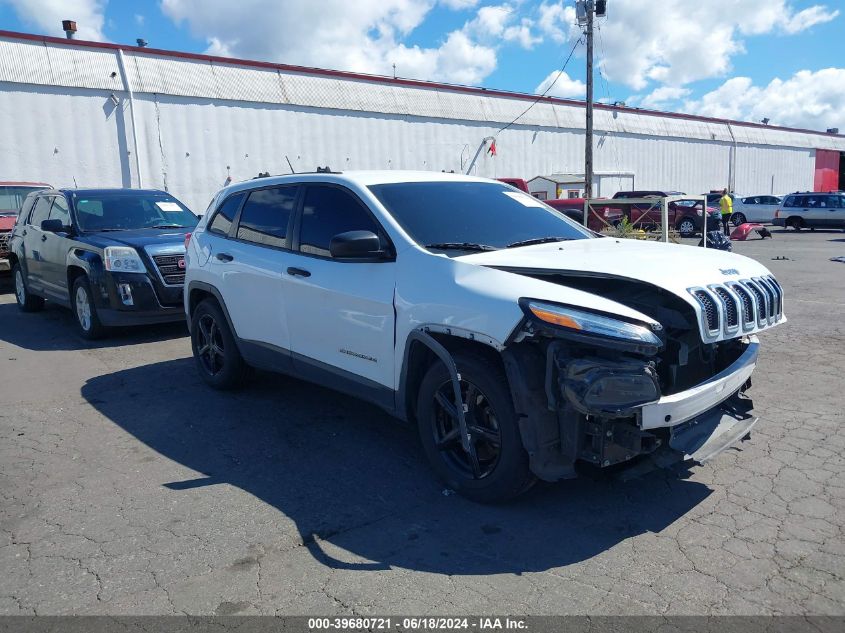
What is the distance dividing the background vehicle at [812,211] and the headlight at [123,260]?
3027 centimetres

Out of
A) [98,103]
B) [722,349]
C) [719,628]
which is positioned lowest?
[719,628]

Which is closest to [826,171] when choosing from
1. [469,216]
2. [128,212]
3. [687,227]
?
[687,227]

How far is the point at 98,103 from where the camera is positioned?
21.2m

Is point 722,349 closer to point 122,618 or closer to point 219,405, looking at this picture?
point 122,618

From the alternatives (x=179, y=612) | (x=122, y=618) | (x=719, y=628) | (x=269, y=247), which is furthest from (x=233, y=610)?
(x=269, y=247)

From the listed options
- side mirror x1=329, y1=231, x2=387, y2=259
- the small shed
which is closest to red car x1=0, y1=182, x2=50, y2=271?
side mirror x1=329, y1=231, x2=387, y2=259

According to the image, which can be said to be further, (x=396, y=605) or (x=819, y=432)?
(x=819, y=432)

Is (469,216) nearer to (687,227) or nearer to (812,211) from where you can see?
(687,227)

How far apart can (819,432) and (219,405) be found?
4.58m

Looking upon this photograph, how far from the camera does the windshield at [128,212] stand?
360 inches

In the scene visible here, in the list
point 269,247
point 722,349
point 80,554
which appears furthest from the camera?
point 269,247

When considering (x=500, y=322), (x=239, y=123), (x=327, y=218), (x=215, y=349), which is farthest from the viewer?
(x=239, y=123)

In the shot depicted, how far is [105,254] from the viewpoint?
8.15 meters

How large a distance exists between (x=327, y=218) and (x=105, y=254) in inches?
173
